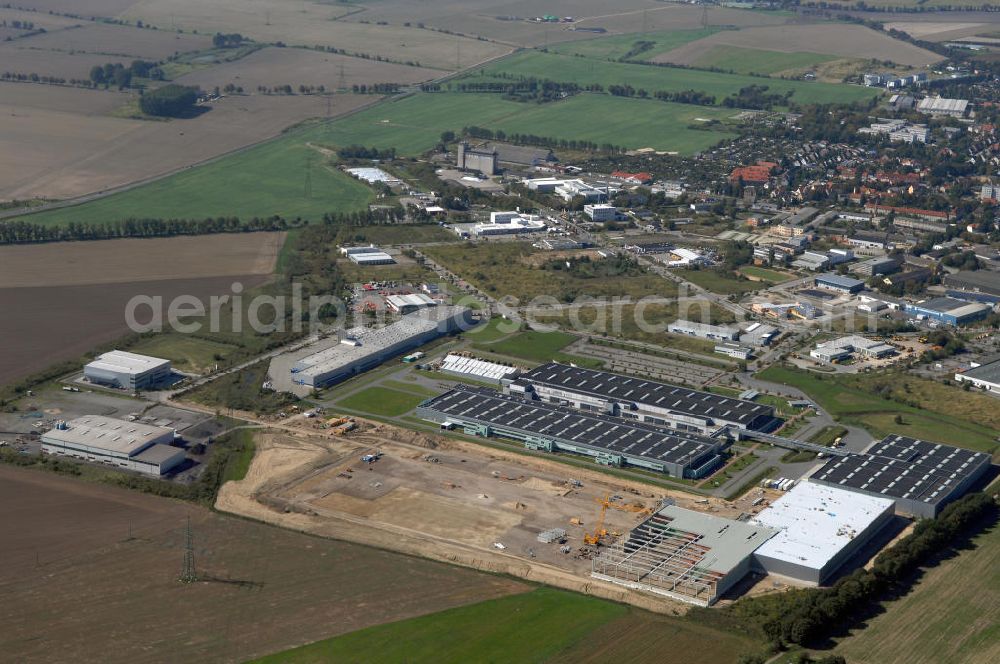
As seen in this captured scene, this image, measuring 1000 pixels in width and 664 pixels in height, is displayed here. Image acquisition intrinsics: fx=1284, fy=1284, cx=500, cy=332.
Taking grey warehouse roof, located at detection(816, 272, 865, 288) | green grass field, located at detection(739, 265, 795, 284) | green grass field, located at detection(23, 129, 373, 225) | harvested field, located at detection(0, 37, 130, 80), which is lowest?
green grass field, located at detection(739, 265, 795, 284)

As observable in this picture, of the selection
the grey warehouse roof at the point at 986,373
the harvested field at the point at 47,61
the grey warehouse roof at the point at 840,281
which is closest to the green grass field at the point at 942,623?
the grey warehouse roof at the point at 986,373

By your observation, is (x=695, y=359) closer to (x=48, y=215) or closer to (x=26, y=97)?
(x=48, y=215)

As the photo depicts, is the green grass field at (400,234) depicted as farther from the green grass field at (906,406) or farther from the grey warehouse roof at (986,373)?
the grey warehouse roof at (986,373)

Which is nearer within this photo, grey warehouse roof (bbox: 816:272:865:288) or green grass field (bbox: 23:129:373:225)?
grey warehouse roof (bbox: 816:272:865:288)

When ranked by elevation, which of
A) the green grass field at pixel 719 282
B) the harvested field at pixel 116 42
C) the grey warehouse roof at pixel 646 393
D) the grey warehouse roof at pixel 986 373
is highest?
the harvested field at pixel 116 42

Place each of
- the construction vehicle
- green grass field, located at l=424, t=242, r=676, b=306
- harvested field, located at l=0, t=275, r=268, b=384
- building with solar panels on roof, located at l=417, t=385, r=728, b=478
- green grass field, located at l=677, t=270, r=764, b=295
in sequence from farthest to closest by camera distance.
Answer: green grass field, located at l=677, t=270, r=764, b=295 < green grass field, located at l=424, t=242, r=676, b=306 < harvested field, located at l=0, t=275, r=268, b=384 < building with solar panels on roof, located at l=417, t=385, r=728, b=478 < the construction vehicle

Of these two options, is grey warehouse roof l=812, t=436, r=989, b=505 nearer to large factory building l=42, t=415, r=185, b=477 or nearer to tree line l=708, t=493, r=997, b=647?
tree line l=708, t=493, r=997, b=647

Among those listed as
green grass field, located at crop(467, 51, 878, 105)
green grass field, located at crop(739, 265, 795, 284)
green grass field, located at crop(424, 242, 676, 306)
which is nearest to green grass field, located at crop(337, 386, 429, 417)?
green grass field, located at crop(424, 242, 676, 306)

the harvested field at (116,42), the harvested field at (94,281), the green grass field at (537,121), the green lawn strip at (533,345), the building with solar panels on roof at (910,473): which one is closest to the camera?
the building with solar panels on roof at (910,473)
